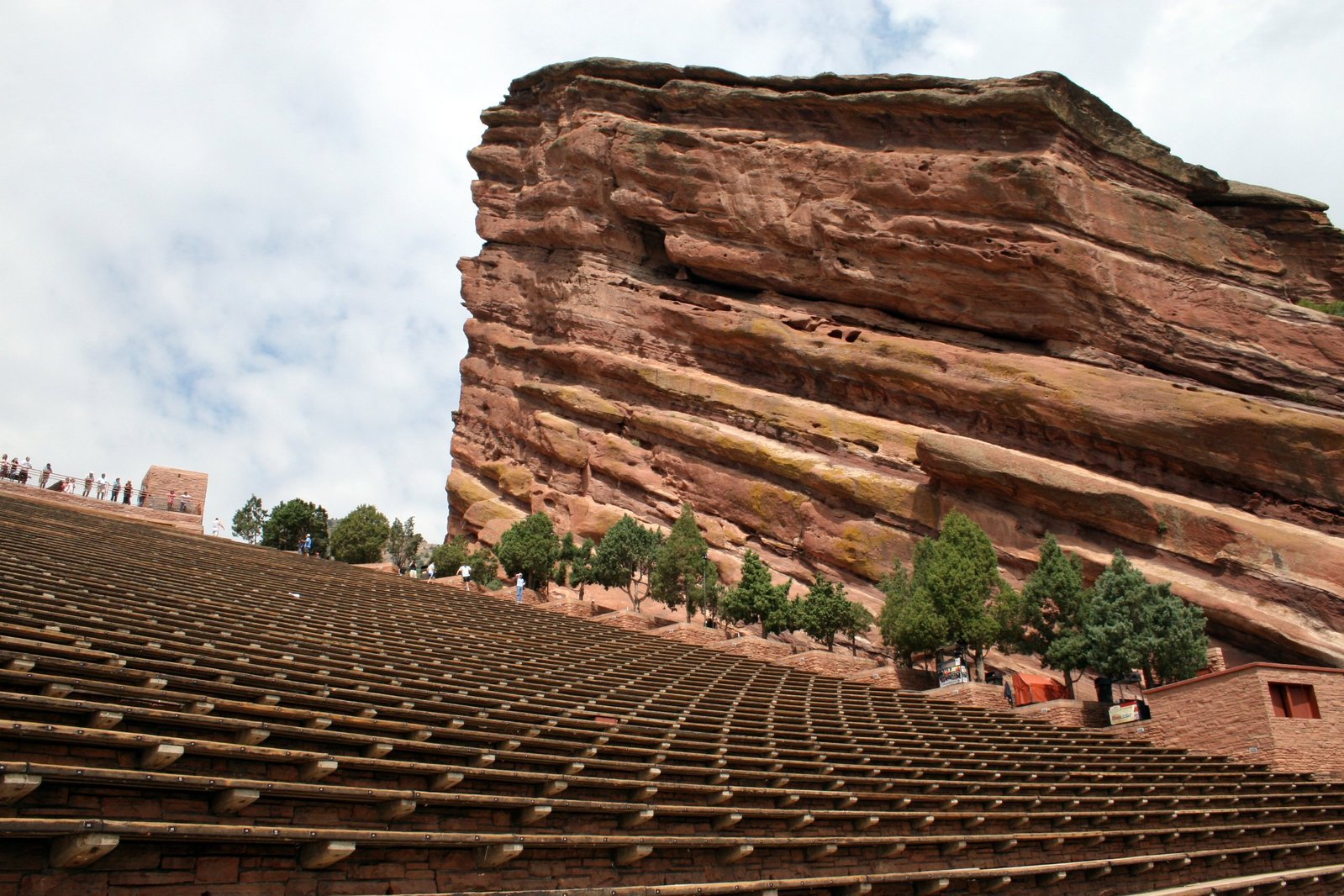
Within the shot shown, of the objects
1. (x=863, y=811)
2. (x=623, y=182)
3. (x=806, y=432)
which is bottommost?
(x=863, y=811)

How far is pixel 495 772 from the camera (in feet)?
24.9

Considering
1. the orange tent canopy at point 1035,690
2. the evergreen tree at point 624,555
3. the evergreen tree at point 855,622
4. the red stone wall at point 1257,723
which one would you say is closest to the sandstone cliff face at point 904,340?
the evergreen tree at point 855,622

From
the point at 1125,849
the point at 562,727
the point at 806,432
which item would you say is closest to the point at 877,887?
the point at 562,727

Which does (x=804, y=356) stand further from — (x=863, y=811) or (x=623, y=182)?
(x=863, y=811)

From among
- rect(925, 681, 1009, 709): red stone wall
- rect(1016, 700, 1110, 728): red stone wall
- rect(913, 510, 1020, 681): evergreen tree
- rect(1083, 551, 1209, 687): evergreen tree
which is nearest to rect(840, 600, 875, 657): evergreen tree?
rect(913, 510, 1020, 681): evergreen tree

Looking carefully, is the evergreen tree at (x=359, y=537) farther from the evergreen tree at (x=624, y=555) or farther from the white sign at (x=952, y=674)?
the white sign at (x=952, y=674)

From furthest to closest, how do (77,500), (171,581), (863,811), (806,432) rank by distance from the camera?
(806,432) < (77,500) < (171,581) < (863,811)

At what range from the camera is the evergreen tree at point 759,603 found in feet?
90.5

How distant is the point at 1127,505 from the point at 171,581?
92.0 feet

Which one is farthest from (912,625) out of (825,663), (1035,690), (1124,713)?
(1124,713)

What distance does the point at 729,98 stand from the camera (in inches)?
1594

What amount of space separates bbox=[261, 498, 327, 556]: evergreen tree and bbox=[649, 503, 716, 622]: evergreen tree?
1478cm

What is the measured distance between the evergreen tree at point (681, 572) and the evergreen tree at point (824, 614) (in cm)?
359

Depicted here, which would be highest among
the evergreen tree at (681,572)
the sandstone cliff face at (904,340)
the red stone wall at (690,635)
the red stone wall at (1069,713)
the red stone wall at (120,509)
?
the sandstone cliff face at (904,340)
